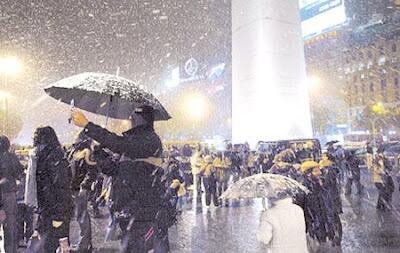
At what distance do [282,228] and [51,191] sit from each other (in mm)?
2634

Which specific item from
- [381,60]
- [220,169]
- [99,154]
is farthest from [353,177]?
[381,60]

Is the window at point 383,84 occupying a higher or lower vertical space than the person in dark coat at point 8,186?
higher

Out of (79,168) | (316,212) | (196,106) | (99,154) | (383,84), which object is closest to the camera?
(99,154)

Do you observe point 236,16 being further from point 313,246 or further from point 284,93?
point 313,246

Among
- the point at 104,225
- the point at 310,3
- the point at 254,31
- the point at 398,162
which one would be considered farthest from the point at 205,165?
the point at 310,3

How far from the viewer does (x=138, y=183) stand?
344 centimetres

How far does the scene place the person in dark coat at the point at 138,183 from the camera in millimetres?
3422

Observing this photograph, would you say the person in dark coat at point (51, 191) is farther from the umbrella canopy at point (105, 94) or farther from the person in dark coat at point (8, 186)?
the person in dark coat at point (8, 186)

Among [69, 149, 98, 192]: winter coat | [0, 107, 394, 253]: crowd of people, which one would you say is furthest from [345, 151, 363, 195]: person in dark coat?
[69, 149, 98, 192]: winter coat

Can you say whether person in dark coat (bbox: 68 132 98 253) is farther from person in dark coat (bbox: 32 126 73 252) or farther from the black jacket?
the black jacket

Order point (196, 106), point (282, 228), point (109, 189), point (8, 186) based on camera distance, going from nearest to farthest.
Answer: point (282, 228)
point (109, 189)
point (8, 186)
point (196, 106)

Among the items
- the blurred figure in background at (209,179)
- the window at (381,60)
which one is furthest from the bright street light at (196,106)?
the blurred figure in background at (209,179)

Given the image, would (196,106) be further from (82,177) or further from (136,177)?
(136,177)

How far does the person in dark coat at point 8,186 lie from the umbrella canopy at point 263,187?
3319mm
